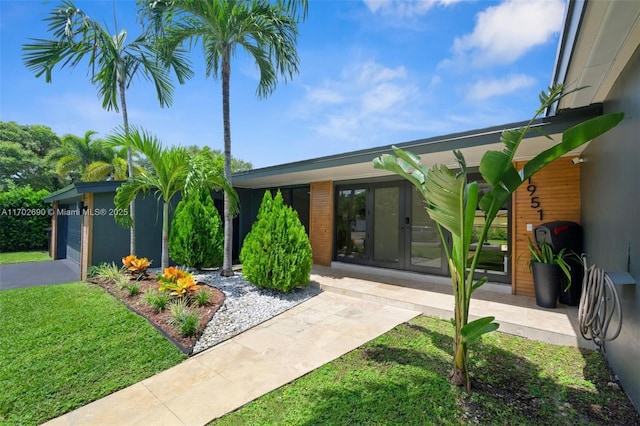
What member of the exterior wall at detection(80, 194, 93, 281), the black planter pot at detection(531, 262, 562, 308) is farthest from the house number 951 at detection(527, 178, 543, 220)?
the exterior wall at detection(80, 194, 93, 281)

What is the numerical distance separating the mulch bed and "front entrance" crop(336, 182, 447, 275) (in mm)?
4000

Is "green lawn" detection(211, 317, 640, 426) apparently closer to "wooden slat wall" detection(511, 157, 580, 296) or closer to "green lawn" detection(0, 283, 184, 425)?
"green lawn" detection(0, 283, 184, 425)

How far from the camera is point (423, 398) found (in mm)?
2496

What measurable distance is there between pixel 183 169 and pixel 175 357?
12.4 ft

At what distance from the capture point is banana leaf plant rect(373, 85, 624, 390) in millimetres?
2023

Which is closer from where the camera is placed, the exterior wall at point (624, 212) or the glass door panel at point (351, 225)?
the exterior wall at point (624, 212)

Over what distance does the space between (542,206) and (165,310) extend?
6873mm

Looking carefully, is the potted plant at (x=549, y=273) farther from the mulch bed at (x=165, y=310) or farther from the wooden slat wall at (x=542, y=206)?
the mulch bed at (x=165, y=310)

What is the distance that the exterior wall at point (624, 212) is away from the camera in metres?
2.35

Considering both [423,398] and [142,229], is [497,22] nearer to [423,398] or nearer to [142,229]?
[423,398]

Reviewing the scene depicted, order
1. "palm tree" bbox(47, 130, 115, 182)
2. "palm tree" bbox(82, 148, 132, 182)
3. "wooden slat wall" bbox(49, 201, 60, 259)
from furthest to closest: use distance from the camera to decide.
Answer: "palm tree" bbox(47, 130, 115, 182) < "palm tree" bbox(82, 148, 132, 182) < "wooden slat wall" bbox(49, 201, 60, 259)

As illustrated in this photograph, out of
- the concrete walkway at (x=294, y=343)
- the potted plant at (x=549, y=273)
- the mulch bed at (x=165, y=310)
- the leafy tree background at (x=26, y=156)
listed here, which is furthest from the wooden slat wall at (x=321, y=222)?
the leafy tree background at (x=26, y=156)

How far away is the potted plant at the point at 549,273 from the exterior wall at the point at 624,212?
1.03 metres

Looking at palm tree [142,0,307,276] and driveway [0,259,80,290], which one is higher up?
palm tree [142,0,307,276]
